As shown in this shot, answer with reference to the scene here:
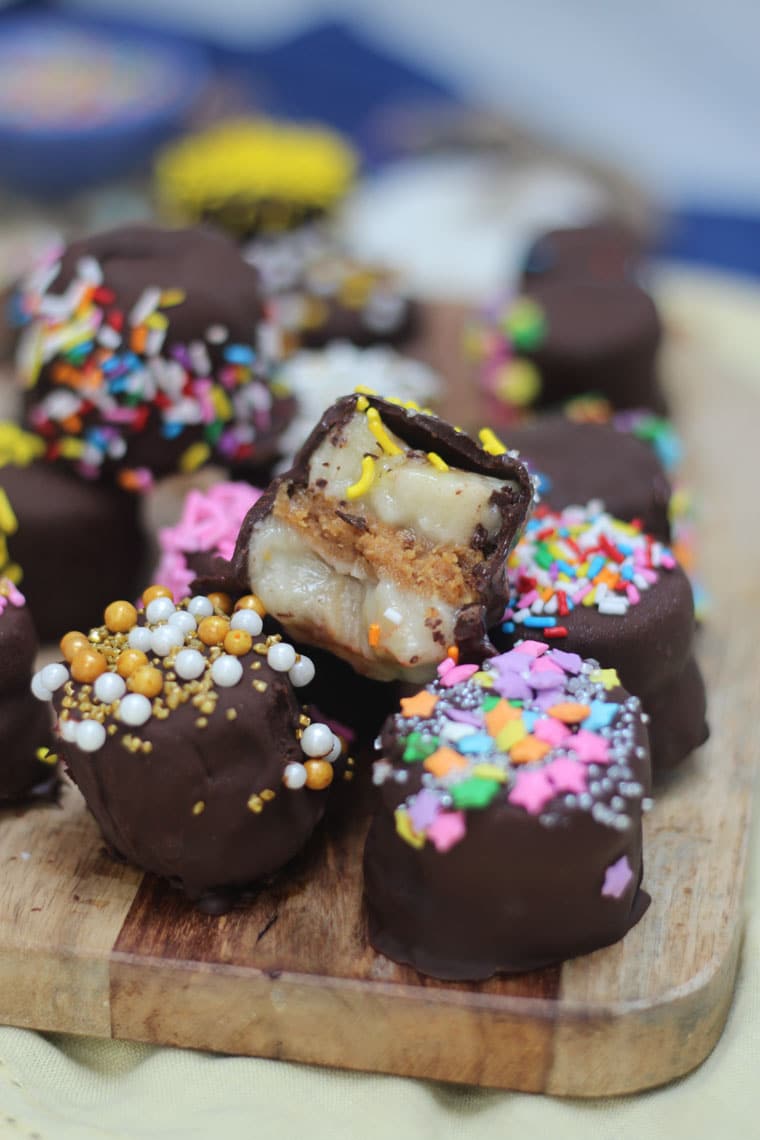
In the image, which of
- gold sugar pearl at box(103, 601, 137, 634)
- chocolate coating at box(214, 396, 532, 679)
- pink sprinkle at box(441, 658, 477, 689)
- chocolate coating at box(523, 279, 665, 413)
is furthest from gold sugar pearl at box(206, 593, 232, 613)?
chocolate coating at box(523, 279, 665, 413)

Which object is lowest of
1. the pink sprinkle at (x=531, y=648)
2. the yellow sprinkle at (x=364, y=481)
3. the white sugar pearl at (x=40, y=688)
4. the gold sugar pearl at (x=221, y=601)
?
the white sugar pearl at (x=40, y=688)

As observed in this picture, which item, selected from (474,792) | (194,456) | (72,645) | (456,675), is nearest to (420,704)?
(456,675)

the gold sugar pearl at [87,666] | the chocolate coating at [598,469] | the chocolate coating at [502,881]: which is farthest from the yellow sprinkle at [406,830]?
the chocolate coating at [598,469]

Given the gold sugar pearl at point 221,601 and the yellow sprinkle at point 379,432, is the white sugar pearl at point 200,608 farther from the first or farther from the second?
the yellow sprinkle at point 379,432

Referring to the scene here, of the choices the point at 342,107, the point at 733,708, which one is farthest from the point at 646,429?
the point at 342,107

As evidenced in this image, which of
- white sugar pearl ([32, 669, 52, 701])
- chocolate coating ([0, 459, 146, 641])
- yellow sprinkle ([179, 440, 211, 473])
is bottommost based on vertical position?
chocolate coating ([0, 459, 146, 641])

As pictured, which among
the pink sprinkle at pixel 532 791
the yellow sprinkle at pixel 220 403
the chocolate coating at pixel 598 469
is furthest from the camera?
the yellow sprinkle at pixel 220 403

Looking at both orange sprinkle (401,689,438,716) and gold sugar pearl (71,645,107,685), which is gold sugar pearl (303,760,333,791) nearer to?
orange sprinkle (401,689,438,716)

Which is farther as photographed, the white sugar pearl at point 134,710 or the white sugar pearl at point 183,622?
the white sugar pearl at point 183,622
